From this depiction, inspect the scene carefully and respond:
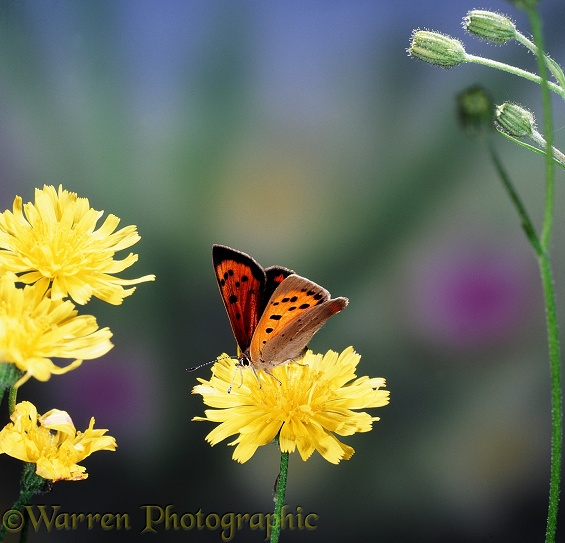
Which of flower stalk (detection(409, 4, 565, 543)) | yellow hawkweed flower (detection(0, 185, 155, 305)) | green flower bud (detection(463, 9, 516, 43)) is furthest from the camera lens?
green flower bud (detection(463, 9, 516, 43))

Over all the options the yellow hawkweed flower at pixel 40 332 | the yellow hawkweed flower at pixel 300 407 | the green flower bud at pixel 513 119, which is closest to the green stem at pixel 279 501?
the yellow hawkweed flower at pixel 300 407

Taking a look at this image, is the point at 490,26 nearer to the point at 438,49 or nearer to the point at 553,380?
the point at 438,49

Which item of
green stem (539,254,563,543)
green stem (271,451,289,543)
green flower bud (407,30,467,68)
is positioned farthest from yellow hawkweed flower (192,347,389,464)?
green flower bud (407,30,467,68)

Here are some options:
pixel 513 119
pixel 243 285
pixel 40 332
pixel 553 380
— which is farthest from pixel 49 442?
pixel 513 119

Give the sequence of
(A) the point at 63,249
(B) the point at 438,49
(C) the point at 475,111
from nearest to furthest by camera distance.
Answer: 1. (C) the point at 475,111
2. (A) the point at 63,249
3. (B) the point at 438,49

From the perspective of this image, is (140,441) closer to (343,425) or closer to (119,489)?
(119,489)

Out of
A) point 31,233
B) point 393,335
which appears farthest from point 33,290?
point 393,335

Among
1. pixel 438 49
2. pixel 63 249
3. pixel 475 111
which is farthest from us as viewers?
pixel 438 49

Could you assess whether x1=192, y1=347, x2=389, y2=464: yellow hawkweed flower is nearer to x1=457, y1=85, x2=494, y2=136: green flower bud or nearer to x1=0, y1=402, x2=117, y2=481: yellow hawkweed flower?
x1=0, y1=402, x2=117, y2=481: yellow hawkweed flower
